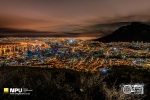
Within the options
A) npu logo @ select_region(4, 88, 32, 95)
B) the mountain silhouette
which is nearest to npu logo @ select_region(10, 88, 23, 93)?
npu logo @ select_region(4, 88, 32, 95)

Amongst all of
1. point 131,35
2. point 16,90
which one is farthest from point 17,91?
point 131,35

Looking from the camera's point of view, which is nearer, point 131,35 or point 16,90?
point 16,90

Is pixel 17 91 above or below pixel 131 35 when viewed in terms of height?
below

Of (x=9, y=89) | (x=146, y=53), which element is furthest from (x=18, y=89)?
(x=146, y=53)

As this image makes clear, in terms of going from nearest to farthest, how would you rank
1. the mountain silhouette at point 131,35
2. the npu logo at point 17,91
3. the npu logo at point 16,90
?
the npu logo at point 17,91 → the npu logo at point 16,90 → the mountain silhouette at point 131,35

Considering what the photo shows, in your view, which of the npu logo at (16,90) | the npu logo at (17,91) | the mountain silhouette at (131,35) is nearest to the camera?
the npu logo at (17,91)

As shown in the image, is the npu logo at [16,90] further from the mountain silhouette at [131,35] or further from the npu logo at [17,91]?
the mountain silhouette at [131,35]

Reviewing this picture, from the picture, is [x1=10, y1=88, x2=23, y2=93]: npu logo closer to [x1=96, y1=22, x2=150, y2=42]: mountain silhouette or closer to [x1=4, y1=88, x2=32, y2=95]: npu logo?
[x1=4, y1=88, x2=32, y2=95]: npu logo

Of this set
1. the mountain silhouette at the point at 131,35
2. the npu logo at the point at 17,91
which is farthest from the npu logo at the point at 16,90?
the mountain silhouette at the point at 131,35

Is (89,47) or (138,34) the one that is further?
(138,34)

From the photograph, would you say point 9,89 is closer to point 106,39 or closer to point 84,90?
point 84,90

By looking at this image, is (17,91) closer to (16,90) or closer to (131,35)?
(16,90)
